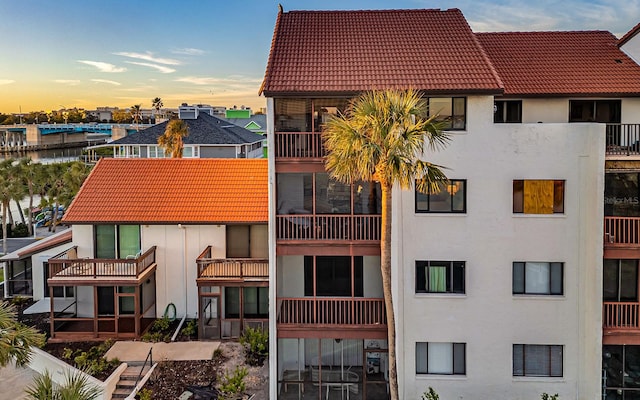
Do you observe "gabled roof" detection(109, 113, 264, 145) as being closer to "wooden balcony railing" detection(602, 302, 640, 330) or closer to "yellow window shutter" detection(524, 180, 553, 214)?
"yellow window shutter" detection(524, 180, 553, 214)

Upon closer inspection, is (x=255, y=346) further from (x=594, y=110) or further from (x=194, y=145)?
(x=194, y=145)

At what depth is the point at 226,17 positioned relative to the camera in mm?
36469

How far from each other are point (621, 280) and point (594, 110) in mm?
6304

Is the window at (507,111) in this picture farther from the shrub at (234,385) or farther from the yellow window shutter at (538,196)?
the shrub at (234,385)

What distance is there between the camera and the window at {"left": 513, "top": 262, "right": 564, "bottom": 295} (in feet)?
53.7

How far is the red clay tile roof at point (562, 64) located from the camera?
60.2 ft

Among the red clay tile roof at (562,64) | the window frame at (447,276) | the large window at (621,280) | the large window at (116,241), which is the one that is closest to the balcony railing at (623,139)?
the red clay tile roof at (562,64)

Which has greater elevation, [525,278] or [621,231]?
[621,231]

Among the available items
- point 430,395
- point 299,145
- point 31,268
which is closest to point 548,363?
point 430,395

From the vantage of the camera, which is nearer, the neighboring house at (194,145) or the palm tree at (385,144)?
the palm tree at (385,144)

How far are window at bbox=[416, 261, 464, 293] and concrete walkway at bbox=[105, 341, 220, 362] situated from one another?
897cm

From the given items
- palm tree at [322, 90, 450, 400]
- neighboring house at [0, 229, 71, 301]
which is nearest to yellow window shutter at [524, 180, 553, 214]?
palm tree at [322, 90, 450, 400]

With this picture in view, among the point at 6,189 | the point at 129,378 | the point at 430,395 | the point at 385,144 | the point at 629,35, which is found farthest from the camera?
the point at 6,189

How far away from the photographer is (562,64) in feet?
64.7
